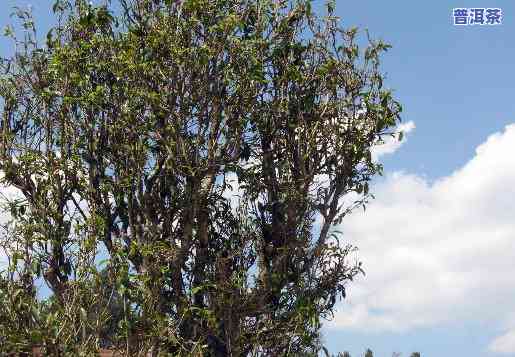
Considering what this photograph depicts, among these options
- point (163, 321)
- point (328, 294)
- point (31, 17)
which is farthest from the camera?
point (31, 17)

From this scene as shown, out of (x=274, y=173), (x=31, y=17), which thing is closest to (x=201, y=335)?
(x=274, y=173)

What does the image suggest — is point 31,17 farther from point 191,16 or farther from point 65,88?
point 191,16

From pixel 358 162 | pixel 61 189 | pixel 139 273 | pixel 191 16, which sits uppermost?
pixel 191 16

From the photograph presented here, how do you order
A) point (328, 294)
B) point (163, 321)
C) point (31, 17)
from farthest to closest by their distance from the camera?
1. point (31, 17)
2. point (328, 294)
3. point (163, 321)

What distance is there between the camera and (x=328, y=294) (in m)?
17.6

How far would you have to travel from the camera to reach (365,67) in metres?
18.4

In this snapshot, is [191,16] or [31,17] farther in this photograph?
[31,17]

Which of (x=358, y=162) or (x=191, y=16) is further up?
(x=191, y=16)

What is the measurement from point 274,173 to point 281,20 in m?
3.70

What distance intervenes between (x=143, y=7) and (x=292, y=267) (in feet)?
23.1

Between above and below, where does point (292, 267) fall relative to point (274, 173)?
below

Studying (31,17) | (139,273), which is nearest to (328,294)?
(139,273)

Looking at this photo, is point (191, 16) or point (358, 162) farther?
point (358, 162)

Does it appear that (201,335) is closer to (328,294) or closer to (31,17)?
(328,294)
